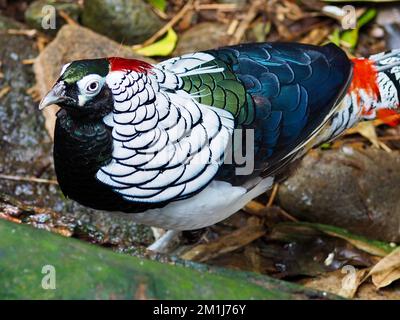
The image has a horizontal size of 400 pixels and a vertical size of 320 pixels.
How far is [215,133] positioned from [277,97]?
1.09 ft

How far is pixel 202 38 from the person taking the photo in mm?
4367

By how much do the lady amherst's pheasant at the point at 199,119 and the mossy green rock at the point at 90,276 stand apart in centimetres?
46

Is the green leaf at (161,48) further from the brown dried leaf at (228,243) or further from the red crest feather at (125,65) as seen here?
the red crest feather at (125,65)

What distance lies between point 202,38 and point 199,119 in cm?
177

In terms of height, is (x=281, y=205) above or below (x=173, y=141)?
below

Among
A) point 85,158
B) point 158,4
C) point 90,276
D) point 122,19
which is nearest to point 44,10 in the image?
point 122,19

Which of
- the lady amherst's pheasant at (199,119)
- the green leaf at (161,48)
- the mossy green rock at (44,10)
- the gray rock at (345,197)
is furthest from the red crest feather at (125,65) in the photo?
the mossy green rock at (44,10)

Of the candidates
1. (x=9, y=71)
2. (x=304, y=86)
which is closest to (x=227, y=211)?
(x=304, y=86)

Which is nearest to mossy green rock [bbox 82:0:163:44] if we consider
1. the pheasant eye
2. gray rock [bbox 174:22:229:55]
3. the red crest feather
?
gray rock [bbox 174:22:229:55]

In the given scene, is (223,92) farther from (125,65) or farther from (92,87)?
(92,87)

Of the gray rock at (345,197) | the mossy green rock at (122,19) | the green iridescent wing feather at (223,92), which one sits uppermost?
the green iridescent wing feather at (223,92)

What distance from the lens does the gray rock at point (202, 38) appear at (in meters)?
4.32
